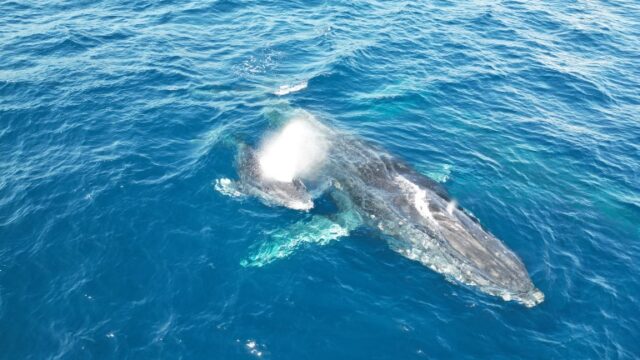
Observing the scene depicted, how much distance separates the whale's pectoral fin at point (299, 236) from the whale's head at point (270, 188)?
1924 mm

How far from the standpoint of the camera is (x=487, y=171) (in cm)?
4038

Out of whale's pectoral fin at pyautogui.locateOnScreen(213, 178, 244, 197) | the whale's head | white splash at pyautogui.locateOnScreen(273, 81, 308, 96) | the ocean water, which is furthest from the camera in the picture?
white splash at pyautogui.locateOnScreen(273, 81, 308, 96)

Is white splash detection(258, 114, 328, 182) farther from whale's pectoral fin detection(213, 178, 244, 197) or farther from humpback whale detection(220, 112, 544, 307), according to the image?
whale's pectoral fin detection(213, 178, 244, 197)

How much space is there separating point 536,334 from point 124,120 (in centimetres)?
3555

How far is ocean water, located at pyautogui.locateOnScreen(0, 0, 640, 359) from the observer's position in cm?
2752

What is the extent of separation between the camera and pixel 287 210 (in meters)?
35.3

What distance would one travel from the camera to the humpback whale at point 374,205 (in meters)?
30.3

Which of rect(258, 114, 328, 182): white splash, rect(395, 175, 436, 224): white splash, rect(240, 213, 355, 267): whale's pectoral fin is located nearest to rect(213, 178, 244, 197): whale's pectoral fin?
rect(258, 114, 328, 182): white splash

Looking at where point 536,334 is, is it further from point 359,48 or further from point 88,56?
point 88,56

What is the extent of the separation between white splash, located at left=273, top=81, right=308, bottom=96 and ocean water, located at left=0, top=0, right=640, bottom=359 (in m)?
0.35

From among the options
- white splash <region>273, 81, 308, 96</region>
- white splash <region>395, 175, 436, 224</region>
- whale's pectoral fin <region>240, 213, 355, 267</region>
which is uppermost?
white splash <region>273, 81, 308, 96</region>

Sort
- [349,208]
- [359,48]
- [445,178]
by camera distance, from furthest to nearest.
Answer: [359,48] → [445,178] → [349,208]

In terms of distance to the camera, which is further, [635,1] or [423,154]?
[635,1]

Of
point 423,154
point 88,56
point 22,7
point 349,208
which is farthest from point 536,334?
point 22,7
